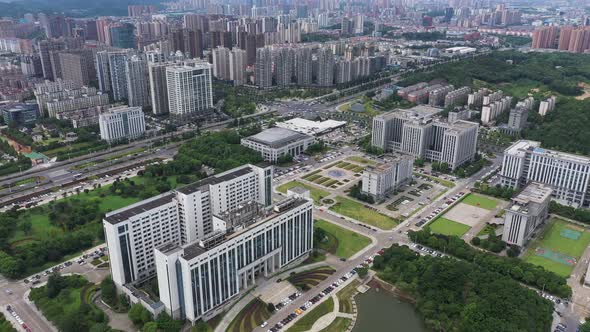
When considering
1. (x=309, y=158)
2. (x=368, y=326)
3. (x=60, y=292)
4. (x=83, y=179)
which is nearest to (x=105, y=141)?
(x=83, y=179)

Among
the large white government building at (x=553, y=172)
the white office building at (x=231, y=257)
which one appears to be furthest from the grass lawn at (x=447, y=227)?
the white office building at (x=231, y=257)

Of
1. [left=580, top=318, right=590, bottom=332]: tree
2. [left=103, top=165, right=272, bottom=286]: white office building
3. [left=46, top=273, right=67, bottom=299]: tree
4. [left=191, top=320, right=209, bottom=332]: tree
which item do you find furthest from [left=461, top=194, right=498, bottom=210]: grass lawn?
[left=46, top=273, right=67, bottom=299]: tree

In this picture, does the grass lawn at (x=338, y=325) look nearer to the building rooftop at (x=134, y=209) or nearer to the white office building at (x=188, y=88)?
the building rooftop at (x=134, y=209)

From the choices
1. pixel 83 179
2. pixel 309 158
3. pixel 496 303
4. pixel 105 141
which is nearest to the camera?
pixel 496 303

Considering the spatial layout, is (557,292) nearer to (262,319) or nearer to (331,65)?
(262,319)

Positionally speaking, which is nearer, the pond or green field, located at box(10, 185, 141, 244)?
the pond

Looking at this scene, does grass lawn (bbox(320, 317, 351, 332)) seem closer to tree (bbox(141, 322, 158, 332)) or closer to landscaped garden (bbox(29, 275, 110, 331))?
tree (bbox(141, 322, 158, 332))

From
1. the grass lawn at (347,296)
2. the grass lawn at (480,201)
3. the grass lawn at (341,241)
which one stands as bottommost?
the grass lawn at (347,296)
